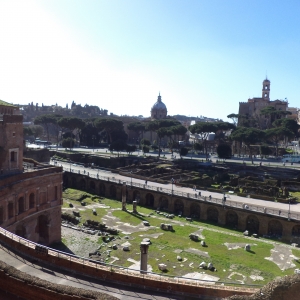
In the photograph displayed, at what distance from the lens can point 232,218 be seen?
40469 mm

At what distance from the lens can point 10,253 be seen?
17547mm

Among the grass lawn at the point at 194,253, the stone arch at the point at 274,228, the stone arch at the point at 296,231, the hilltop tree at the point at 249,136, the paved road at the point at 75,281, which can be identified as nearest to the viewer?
the paved road at the point at 75,281

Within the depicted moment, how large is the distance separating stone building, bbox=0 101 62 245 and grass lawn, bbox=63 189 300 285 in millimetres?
4089

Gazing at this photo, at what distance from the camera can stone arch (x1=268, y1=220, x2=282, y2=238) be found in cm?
3678

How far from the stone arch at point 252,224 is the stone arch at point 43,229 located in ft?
67.7

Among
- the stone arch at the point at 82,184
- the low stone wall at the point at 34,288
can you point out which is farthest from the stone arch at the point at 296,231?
the stone arch at the point at 82,184

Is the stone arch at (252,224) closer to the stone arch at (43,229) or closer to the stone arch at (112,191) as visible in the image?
the stone arch at (43,229)

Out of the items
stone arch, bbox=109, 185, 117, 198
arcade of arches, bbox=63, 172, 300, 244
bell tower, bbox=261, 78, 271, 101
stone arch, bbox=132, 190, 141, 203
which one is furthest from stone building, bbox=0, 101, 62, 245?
bell tower, bbox=261, 78, 271, 101

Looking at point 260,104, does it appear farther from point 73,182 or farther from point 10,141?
point 10,141

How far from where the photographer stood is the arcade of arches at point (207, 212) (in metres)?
36.3

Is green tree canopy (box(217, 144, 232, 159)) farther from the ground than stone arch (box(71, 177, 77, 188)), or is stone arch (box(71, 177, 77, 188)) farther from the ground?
green tree canopy (box(217, 144, 232, 159))

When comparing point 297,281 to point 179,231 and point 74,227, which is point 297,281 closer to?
point 179,231

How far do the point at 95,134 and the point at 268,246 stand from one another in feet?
256

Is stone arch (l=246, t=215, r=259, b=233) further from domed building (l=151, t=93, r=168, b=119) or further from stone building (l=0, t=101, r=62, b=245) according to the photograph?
domed building (l=151, t=93, r=168, b=119)
